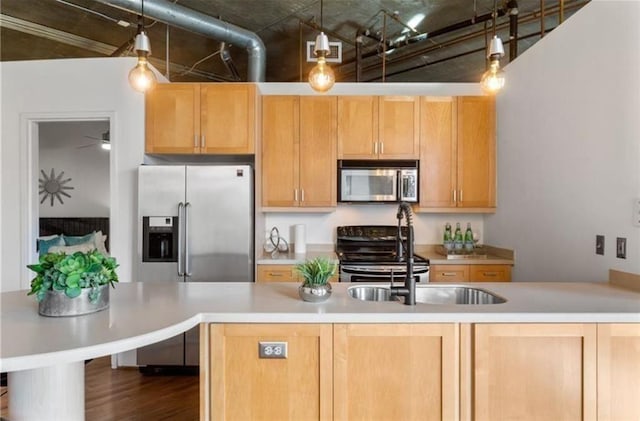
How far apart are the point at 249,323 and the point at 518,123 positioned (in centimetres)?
280

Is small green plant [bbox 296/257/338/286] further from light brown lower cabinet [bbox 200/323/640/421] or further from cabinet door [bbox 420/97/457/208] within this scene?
cabinet door [bbox 420/97/457/208]

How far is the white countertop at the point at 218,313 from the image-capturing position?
109 centimetres

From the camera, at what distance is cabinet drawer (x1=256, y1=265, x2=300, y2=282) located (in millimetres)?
3064

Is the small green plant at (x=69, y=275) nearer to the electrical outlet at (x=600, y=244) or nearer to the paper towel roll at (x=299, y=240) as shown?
the paper towel roll at (x=299, y=240)

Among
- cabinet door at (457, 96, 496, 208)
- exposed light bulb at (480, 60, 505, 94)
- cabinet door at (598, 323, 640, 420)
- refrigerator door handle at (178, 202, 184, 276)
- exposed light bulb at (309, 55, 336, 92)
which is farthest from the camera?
cabinet door at (457, 96, 496, 208)

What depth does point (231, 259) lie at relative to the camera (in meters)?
2.94

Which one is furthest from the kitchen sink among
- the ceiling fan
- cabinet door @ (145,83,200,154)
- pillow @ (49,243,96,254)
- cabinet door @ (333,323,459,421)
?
the ceiling fan

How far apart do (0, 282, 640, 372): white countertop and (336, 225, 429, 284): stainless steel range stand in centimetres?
122

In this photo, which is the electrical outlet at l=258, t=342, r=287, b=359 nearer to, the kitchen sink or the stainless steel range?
the kitchen sink

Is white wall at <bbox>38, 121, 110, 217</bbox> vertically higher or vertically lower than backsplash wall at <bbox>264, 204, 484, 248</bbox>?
higher

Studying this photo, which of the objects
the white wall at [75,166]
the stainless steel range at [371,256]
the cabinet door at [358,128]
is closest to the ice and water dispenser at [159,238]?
the stainless steel range at [371,256]

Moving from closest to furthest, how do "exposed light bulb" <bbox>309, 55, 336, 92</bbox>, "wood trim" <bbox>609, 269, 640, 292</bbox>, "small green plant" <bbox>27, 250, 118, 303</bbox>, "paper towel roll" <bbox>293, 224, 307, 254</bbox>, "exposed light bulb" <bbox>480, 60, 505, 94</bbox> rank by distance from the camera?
"small green plant" <bbox>27, 250, 118, 303</bbox> → "wood trim" <bbox>609, 269, 640, 292</bbox> → "exposed light bulb" <bbox>480, 60, 505, 94</bbox> → "exposed light bulb" <bbox>309, 55, 336, 92</bbox> → "paper towel roll" <bbox>293, 224, 307, 254</bbox>

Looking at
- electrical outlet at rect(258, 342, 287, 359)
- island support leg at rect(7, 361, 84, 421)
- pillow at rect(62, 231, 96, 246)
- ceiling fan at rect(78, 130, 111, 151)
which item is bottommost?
island support leg at rect(7, 361, 84, 421)

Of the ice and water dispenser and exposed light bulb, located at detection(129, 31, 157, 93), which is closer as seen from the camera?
exposed light bulb, located at detection(129, 31, 157, 93)
